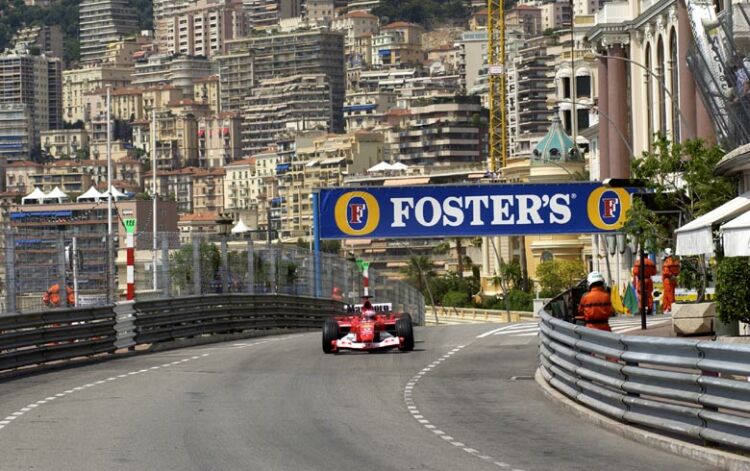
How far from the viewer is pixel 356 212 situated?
63.5 m

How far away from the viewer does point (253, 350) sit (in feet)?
114

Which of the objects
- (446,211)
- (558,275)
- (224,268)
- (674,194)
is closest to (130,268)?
(224,268)

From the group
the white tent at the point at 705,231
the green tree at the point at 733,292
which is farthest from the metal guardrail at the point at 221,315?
the green tree at the point at 733,292

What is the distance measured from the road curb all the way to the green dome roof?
114 m

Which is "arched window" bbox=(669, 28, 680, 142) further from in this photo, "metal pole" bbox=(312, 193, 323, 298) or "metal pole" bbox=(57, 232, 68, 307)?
"metal pole" bbox=(57, 232, 68, 307)

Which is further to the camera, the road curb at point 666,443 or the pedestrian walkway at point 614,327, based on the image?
the pedestrian walkway at point 614,327

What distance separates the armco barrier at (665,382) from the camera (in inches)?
672

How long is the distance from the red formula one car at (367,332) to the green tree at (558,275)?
92456mm

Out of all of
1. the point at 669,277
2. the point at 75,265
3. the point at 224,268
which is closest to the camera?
the point at 75,265

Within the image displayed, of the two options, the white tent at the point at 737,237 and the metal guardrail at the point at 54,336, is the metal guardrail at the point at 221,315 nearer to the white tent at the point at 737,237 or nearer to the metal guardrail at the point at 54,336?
the metal guardrail at the point at 54,336

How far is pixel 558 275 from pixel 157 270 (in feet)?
297

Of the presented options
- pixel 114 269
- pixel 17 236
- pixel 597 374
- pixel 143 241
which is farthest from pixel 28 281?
pixel 597 374

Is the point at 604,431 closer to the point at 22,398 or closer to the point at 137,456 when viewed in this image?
the point at 137,456

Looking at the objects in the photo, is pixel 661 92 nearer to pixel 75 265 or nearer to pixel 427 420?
pixel 75 265
